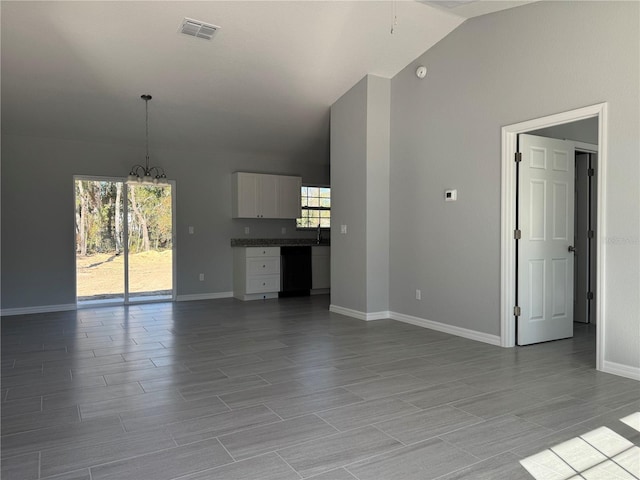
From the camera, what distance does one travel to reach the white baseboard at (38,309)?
617 cm

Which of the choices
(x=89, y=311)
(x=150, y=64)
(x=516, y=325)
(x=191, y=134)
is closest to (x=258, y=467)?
(x=516, y=325)

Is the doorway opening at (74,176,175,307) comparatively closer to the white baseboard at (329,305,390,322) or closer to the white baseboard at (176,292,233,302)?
the white baseboard at (176,292,233,302)

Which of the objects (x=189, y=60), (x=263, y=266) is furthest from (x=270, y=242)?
(x=189, y=60)

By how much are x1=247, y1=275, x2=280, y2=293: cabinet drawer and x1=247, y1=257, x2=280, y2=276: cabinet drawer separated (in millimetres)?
67

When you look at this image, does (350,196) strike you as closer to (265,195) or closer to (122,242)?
(265,195)

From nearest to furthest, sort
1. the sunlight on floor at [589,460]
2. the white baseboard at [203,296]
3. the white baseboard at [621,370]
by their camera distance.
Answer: the sunlight on floor at [589,460] → the white baseboard at [621,370] → the white baseboard at [203,296]

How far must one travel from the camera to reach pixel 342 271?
612 centimetres

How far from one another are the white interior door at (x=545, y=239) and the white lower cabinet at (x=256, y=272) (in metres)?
4.26

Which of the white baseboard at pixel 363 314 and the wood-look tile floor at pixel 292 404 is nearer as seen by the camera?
the wood-look tile floor at pixel 292 404

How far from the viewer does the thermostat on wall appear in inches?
191

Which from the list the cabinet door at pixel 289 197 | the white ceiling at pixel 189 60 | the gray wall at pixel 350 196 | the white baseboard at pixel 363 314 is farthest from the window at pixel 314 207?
the white baseboard at pixel 363 314

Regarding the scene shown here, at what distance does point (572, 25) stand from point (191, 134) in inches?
196

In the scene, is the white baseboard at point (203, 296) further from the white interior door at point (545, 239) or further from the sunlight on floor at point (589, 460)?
the sunlight on floor at point (589, 460)

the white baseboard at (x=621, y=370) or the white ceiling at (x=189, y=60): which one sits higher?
the white ceiling at (x=189, y=60)
